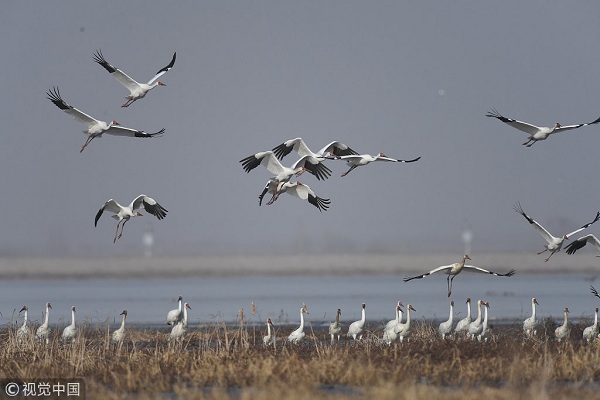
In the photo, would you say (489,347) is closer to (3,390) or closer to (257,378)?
(257,378)

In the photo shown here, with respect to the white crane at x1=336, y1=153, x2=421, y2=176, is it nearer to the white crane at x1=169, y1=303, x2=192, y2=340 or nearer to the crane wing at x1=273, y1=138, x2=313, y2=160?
the crane wing at x1=273, y1=138, x2=313, y2=160

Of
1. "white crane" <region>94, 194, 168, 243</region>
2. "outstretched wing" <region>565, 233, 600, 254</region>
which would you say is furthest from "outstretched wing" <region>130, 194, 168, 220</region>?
"outstretched wing" <region>565, 233, 600, 254</region>

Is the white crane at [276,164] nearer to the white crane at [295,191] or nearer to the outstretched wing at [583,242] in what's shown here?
the white crane at [295,191]

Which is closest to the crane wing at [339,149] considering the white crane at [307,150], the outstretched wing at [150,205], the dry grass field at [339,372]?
the white crane at [307,150]

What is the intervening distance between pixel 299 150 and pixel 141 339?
5.57 metres

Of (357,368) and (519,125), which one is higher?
(519,125)

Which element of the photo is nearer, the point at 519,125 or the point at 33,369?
the point at 33,369

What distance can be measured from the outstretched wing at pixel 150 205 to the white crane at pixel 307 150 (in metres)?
2.92

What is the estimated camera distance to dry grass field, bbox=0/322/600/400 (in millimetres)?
11938

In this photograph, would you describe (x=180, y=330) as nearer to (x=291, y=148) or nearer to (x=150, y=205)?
(x=150, y=205)

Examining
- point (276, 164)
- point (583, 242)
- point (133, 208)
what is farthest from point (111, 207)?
point (583, 242)

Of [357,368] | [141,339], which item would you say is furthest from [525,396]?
[141,339]

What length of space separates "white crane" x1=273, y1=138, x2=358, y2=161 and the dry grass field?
7641 mm

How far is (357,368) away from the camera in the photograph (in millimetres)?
13266
